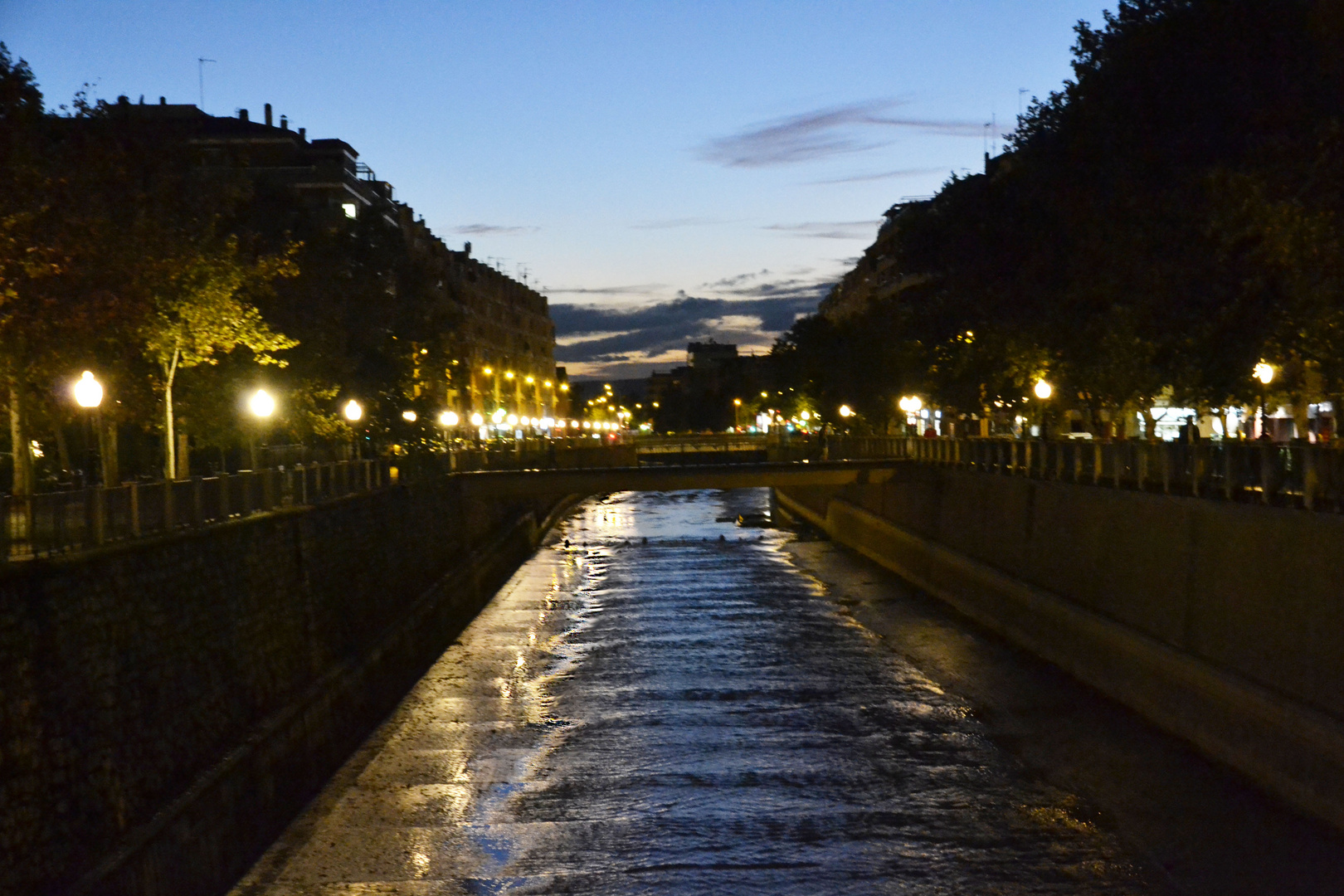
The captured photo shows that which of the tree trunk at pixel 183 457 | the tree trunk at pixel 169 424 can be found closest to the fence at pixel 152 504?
the tree trunk at pixel 169 424

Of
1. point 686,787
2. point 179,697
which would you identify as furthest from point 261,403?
point 686,787

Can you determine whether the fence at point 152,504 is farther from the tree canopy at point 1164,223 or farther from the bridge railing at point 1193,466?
the tree canopy at point 1164,223

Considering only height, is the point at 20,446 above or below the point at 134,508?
above

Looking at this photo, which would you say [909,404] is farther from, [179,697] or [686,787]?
[179,697]

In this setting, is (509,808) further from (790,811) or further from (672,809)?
(790,811)

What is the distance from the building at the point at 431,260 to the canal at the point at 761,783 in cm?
1544

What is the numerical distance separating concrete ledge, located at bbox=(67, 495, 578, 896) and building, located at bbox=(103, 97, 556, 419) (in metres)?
12.9

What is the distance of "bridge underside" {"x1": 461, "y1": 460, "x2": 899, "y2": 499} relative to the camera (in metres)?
46.4

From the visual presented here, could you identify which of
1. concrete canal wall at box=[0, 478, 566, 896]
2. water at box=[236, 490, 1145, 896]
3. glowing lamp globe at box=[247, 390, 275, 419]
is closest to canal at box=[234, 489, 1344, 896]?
water at box=[236, 490, 1145, 896]

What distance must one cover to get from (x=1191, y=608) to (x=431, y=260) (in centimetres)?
7724

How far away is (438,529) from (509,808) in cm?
2332

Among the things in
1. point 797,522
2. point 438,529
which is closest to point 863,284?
point 797,522

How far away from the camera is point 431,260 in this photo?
95.2 metres

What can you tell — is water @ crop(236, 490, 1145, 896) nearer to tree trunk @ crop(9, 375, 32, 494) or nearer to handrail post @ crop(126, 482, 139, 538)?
handrail post @ crop(126, 482, 139, 538)
